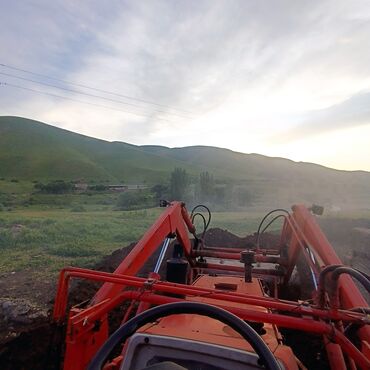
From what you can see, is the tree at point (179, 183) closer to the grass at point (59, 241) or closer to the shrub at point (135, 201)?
→ the shrub at point (135, 201)

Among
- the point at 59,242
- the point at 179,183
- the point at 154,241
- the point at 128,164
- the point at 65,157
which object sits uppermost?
the point at 65,157

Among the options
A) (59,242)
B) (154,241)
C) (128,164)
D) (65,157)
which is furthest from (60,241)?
(128,164)

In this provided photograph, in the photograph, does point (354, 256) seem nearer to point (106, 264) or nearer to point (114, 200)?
point (106, 264)

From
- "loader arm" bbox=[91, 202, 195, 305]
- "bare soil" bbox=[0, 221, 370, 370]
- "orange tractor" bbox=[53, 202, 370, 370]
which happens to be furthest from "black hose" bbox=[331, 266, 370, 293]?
"bare soil" bbox=[0, 221, 370, 370]

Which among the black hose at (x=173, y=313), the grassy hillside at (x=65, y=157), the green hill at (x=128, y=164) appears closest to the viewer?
the black hose at (x=173, y=313)

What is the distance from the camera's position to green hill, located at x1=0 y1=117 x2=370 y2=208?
78831mm

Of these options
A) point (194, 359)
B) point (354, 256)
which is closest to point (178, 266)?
point (194, 359)

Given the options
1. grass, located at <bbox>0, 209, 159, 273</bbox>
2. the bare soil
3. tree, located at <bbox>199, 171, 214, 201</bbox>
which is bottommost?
grass, located at <bbox>0, 209, 159, 273</bbox>

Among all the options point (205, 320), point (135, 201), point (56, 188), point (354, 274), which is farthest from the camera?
point (56, 188)

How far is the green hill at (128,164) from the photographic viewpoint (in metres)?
78.8

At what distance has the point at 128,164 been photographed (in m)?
100

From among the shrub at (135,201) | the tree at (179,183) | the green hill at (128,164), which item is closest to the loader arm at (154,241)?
the shrub at (135,201)

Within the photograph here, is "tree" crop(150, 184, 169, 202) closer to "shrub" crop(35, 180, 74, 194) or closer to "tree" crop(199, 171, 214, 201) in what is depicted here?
"tree" crop(199, 171, 214, 201)

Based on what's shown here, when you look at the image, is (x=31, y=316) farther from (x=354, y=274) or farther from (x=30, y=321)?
(x=354, y=274)
